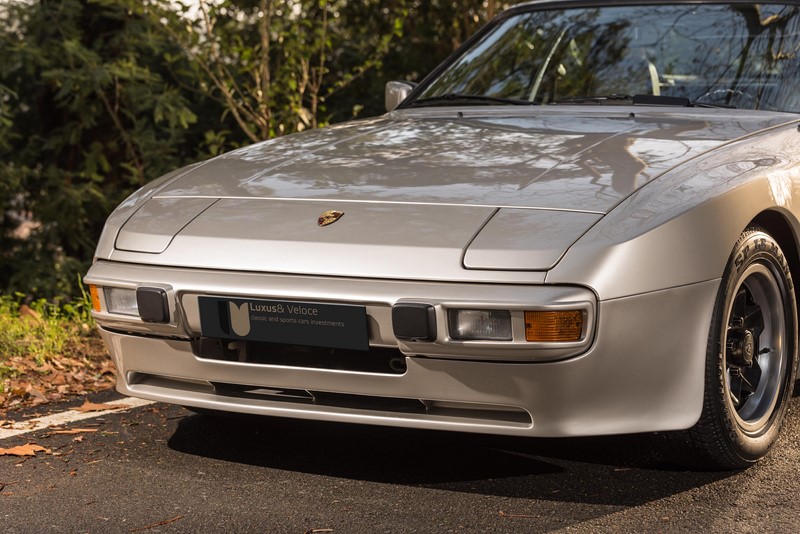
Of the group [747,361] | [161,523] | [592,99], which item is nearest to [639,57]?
[592,99]

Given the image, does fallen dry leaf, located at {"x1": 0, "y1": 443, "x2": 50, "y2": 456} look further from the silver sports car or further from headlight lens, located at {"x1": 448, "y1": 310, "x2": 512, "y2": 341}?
headlight lens, located at {"x1": 448, "y1": 310, "x2": 512, "y2": 341}

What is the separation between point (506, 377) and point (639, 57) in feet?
6.69

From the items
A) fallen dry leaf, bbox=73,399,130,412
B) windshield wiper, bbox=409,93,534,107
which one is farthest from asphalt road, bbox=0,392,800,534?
windshield wiper, bbox=409,93,534,107

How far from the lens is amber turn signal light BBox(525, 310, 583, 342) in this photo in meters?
2.96

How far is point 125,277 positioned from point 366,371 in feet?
2.61

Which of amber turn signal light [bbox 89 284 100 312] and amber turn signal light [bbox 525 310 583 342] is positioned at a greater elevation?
amber turn signal light [bbox 525 310 583 342]

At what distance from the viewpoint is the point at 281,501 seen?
327 cm

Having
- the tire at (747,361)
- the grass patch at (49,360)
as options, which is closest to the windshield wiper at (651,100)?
the tire at (747,361)

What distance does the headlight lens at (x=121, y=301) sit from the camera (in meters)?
3.46

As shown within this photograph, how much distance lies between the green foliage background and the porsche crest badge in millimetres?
4459

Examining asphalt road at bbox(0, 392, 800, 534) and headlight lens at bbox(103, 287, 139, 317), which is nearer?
asphalt road at bbox(0, 392, 800, 534)

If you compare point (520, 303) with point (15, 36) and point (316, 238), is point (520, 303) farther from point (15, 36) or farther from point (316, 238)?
point (15, 36)

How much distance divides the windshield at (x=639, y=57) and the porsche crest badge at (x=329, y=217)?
1415 mm

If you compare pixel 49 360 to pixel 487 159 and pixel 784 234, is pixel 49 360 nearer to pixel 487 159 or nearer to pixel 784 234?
pixel 487 159
